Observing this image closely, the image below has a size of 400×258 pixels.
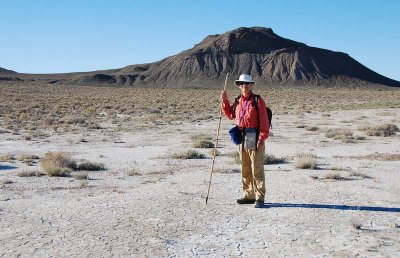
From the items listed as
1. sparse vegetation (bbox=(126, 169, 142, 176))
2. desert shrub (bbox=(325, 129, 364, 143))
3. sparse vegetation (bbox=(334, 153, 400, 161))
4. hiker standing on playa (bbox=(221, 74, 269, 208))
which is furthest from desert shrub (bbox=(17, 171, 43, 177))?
desert shrub (bbox=(325, 129, 364, 143))

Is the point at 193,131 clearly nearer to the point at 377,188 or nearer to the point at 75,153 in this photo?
the point at 75,153

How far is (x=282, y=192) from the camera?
32.0 feet

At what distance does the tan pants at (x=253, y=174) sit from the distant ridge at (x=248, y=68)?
138 m

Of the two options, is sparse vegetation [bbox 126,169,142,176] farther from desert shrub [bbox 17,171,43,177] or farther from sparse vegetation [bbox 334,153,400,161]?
sparse vegetation [bbox 334,153,400,161]

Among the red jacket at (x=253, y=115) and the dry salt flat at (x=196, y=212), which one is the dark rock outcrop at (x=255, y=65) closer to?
the dry salt flat at (x=196, y=212)

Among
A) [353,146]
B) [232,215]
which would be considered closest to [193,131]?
[353,146]

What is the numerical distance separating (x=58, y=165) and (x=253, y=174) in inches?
221

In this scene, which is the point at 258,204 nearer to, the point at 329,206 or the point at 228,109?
the point at 329,206

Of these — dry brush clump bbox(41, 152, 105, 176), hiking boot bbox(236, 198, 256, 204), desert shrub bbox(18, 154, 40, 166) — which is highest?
hiking boot bbox(236, 198, 256, 204)

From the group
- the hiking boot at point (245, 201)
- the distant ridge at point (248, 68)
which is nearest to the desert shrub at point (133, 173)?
the hiking boot at point (245, 201)

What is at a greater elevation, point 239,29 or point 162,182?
point 239,29

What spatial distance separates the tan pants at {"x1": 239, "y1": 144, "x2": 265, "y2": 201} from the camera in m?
8.33

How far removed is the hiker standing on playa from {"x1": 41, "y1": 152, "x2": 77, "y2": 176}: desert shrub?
481cm

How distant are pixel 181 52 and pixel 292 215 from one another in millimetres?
179814
